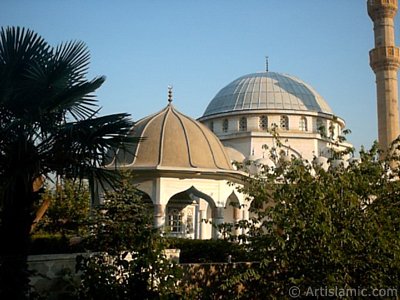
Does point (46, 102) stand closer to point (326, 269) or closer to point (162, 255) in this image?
point (162, 255)

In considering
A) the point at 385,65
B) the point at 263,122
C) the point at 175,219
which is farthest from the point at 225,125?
the point at 175,219

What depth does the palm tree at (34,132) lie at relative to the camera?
612 cm

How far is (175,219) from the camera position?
18641mm

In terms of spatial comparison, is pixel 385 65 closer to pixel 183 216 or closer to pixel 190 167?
pixel 183 216

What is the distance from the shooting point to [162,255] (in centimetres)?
703

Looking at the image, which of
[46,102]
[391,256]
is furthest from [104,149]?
[391,256]

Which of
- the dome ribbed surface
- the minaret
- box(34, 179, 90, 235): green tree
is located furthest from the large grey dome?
the dome ribbed surface

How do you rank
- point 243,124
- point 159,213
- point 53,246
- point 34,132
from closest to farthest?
point 34,132 → point 53,246 → point 159,213 → point 243,124

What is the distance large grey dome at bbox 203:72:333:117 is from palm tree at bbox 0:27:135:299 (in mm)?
24603

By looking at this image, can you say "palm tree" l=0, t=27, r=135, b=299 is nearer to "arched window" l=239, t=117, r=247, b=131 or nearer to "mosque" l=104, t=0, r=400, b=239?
"mosque" l=104, t=0, r=400, b=239

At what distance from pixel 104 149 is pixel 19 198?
124cm

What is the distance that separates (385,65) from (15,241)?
29.8 m

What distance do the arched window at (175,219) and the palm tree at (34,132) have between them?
1170cm

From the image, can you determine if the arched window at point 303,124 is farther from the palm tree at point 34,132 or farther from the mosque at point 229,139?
the palm tree at point 34,132
